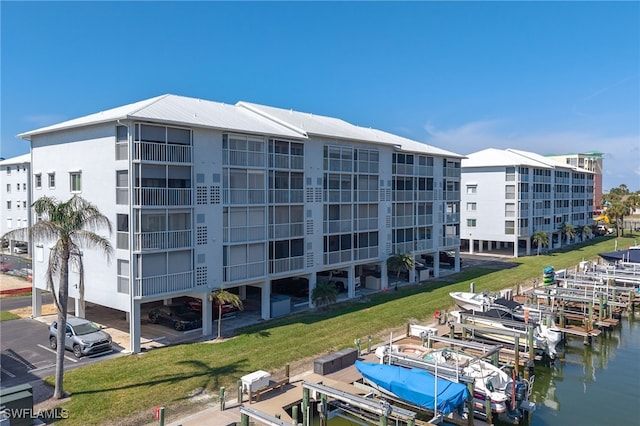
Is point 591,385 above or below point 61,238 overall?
below

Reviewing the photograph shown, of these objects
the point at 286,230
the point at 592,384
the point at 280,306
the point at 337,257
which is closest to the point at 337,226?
the point at 337,257

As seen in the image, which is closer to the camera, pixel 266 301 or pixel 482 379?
pixel 482 379

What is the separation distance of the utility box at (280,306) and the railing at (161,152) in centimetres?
1131

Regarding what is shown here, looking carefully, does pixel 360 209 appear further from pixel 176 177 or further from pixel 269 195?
pixel 176 177

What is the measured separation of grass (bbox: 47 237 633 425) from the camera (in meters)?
17.9

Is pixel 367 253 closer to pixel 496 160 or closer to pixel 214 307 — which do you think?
pixel 214 307

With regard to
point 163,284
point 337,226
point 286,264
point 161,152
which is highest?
point 161,152

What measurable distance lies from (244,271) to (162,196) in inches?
284

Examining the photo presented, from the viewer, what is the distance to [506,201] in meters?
60.3

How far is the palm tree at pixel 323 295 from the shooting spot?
3212 centimetres

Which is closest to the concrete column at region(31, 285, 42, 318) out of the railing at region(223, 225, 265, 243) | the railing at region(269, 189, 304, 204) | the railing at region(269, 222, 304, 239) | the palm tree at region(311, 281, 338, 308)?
the railing at region(223, 225, 265, 243)

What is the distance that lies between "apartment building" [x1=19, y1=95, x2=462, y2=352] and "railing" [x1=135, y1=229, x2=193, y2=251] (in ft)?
0.18

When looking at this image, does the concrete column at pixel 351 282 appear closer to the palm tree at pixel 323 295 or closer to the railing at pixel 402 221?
the palm tree at pixel 323 295

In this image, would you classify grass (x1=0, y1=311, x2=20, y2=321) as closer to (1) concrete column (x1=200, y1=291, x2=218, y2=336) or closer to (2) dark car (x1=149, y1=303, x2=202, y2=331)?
(2) dark car (x1=149, y1=303, x2=202, y2=331)
